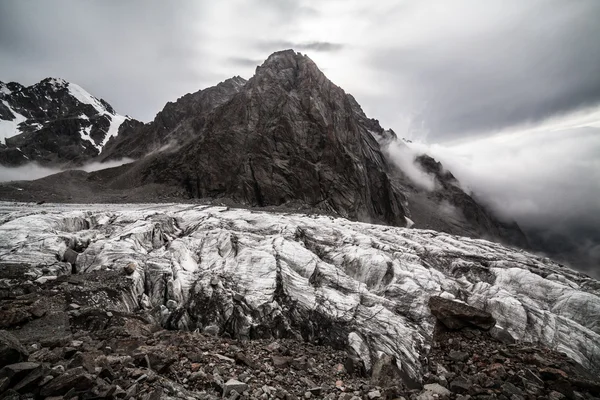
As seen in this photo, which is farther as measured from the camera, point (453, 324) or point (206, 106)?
point (206, 106)

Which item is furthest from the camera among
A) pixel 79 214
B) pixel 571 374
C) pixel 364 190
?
pixel 364 190

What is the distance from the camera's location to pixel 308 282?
20.2 meters

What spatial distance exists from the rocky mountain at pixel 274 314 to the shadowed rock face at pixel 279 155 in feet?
159

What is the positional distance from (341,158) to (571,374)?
80943 mm

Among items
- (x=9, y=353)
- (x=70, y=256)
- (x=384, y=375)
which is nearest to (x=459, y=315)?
(x=384, y=375)

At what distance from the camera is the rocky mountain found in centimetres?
875

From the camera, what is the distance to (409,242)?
31.1 meters

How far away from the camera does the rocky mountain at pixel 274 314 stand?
8750 millimetres

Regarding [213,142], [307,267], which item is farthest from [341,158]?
[307,267]

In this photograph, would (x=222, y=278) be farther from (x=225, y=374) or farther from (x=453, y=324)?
(x=453, y=324)

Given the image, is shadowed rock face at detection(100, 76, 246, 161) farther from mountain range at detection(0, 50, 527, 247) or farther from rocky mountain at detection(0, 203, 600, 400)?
rocky mountain at detection(0, 203, 600, 400)

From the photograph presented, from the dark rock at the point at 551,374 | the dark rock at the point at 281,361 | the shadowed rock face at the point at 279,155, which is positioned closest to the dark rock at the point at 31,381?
the dark rock at the point at 281,361

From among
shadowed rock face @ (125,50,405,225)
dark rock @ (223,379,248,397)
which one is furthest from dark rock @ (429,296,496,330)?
shadowed rock face @ (125,50,405,225)

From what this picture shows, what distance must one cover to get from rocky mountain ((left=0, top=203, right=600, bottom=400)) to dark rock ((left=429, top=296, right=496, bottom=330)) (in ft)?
0.26
